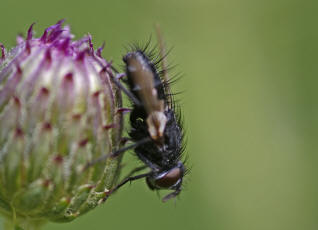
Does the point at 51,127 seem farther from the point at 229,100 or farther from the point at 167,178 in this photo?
the point at 229,100

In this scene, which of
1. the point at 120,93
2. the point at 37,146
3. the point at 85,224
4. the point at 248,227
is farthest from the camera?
the point at 248,227

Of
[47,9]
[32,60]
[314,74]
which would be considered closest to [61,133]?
[32,60]

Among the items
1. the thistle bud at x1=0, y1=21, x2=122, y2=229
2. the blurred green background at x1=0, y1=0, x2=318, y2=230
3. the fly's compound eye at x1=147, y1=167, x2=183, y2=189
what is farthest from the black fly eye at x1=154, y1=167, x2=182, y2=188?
the blurred green background at x1=0, y1=0, x2=318, y2=230

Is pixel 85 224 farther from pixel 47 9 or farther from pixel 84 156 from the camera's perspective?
pixel 84 156

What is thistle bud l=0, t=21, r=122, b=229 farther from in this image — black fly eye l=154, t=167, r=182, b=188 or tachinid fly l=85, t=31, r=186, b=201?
black fly eye l=154, t=167, r=182, b=188

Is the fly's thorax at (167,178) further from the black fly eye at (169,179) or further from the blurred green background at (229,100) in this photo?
the blurred green background at (229,100)
